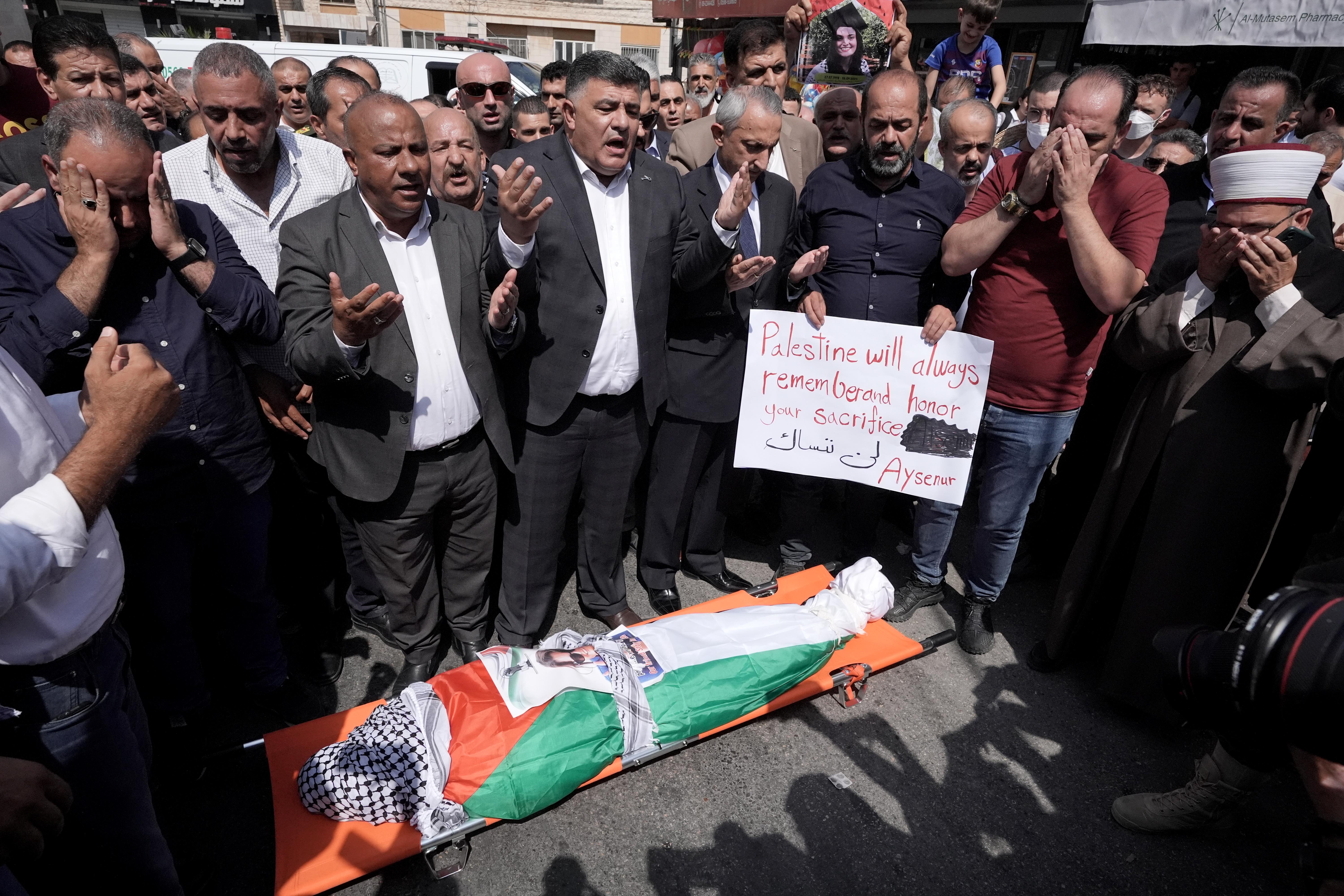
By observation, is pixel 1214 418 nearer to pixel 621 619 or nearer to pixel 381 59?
pixel 621 619

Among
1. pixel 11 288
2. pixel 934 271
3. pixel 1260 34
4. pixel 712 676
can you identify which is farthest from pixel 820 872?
pixel 1260 34

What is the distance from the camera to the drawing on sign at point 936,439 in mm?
3006

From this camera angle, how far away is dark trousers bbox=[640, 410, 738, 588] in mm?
3303

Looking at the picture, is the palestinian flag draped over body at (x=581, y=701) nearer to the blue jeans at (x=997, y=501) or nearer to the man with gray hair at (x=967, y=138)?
the blue jeans at (x=997, y=501)

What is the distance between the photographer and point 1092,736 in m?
2.87

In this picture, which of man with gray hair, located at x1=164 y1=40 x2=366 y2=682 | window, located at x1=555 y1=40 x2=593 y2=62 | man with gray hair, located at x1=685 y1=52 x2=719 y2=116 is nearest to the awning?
man with gray hair, located at x1=685 y1=52 x2=719 y2=116

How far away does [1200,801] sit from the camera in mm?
2350

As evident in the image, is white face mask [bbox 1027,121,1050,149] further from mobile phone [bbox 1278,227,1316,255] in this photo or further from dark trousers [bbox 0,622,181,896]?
dark trousers [bbox 0,622,181,896]

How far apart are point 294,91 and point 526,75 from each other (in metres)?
7.59

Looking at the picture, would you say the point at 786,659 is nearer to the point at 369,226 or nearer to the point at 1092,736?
the point at 1092,736

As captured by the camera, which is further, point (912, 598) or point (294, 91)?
point (294, 91)

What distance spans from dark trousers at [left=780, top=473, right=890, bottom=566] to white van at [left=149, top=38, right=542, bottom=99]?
304 inches

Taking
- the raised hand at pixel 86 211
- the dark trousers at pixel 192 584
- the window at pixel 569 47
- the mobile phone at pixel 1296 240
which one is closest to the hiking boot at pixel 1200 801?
the mobile phone at pixel 1296 240

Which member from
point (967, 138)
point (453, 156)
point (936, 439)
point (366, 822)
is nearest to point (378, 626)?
point (366, 822)
